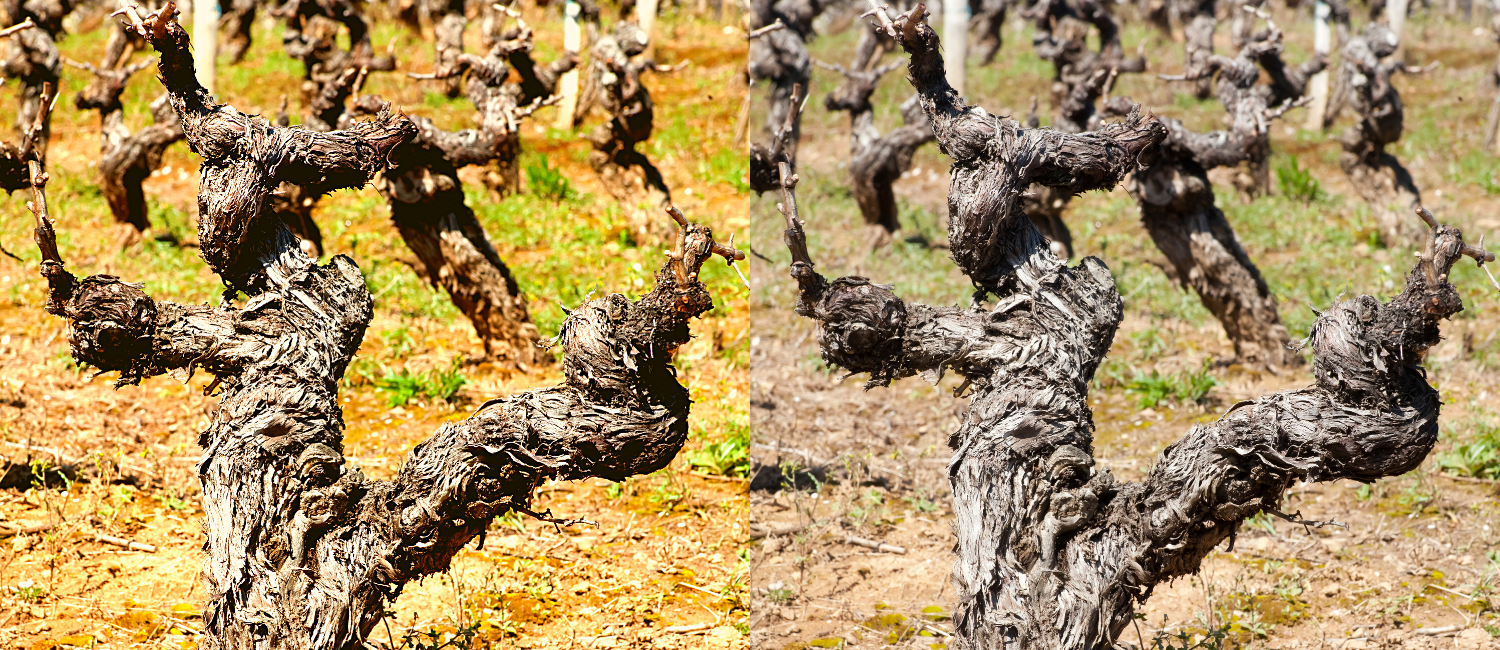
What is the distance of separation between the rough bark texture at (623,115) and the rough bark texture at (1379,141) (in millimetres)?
6776

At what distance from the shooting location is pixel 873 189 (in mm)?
12227

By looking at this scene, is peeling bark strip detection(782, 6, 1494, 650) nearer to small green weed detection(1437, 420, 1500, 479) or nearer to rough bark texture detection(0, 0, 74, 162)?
small green weed detection(1437, 420, 1500, 479)

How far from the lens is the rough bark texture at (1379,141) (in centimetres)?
1152

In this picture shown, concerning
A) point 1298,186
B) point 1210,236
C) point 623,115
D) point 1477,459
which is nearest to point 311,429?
point 1477,459

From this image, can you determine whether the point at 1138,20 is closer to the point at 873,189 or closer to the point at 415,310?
the point at 873,189

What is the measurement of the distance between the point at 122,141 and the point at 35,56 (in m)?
2.58

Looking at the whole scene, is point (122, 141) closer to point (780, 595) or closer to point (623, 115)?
point (623, 115)

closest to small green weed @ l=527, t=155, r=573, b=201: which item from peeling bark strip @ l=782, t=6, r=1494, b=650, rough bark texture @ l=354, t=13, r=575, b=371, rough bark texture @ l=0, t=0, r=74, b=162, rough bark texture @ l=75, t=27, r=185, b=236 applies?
rough bark texture @ l=75, t=27, r=185, b=236

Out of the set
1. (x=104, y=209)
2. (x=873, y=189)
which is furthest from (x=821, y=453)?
(x=104, y=209)

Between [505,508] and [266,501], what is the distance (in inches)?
30.1

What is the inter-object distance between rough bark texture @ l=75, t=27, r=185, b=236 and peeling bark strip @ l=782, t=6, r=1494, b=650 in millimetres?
8269

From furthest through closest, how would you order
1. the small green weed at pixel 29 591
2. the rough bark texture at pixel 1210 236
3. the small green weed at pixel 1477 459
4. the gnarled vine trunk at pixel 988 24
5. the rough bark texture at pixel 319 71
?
the gnarled vine trunk at pixel 988 24
the rough bark texture at pixel 319 71
the rough bark texture at pixel 1210 236
the small green weed at pixel 1477 459
the small green weed at pixel 29 591

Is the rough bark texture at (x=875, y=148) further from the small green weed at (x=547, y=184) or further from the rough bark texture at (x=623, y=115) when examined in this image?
the small green weed at (x=547, y=184)

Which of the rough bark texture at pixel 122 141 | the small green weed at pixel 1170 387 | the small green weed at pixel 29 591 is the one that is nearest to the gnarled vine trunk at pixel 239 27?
the rough bark texture at pixel 122 141
